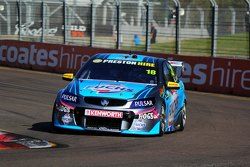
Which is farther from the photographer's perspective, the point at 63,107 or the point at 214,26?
the point at 214,26

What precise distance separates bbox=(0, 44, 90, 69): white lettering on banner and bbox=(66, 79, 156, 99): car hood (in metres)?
14.0

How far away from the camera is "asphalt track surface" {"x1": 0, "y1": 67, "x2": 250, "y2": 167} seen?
8.59 m

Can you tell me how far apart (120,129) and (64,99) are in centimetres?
102

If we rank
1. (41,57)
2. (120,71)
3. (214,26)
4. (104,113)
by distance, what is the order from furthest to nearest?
(41,57) → (214,26) → (120,71) → (104,113)

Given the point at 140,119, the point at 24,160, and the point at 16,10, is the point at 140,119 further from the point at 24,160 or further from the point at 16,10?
the point at 16,10

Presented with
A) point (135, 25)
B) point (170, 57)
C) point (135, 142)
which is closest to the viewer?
point (135, 142)

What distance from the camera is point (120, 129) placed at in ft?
35.0

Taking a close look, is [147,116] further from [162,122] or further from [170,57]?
[170,57]


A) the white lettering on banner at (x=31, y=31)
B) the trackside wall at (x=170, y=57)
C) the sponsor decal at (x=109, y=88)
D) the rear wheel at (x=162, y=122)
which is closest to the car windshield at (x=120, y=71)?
the sponsor decal at (x=109, y=88)

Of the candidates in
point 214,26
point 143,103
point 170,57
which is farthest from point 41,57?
point 143,103

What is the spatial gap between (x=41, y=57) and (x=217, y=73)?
27.5 ft

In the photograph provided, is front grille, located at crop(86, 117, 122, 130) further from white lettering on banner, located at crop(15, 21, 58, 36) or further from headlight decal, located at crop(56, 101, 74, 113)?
white lettering on banner, located at crop(15, 21, 58, 36)

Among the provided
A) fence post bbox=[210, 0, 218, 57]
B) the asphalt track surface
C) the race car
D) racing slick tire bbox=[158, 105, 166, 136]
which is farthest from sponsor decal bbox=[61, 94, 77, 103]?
fence post bbox=[210, 0, 218, 57]

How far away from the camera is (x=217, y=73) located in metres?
21.4
